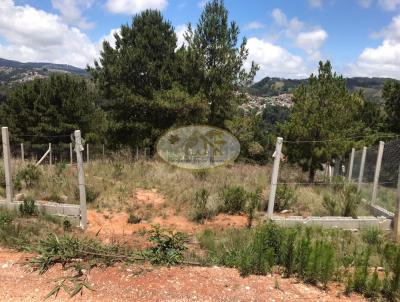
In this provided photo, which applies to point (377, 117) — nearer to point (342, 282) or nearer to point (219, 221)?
point (219, 221)

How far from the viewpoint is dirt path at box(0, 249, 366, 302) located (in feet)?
14.2

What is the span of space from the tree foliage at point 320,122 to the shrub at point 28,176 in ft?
24.0

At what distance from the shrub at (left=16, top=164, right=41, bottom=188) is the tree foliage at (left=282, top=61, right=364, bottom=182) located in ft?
24.0

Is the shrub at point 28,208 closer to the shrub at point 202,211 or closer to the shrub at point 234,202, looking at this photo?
the shrub at point 202,211

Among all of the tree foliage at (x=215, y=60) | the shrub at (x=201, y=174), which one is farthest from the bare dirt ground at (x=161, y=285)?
the tree foliage at (x=215, y=60)

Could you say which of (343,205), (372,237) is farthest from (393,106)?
(372,237)

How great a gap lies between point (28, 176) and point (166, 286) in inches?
263

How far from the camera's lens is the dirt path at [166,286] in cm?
432

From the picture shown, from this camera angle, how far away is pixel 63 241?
17.8 ft

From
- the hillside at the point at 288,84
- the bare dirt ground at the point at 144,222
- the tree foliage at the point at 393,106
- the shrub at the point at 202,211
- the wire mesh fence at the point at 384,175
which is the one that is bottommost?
the bare dirt ground at the point at 144,222

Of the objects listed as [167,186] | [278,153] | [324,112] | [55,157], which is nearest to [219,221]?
[278,153]

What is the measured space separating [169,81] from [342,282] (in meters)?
14.1

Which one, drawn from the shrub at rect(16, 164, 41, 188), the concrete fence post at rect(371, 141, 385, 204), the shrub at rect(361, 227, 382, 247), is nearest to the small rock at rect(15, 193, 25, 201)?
the shrub at rect(16, 164, 41, 188)

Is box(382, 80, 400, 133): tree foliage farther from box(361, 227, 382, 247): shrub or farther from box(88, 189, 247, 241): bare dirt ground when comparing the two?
box(88, 189, 247, 241): bare dirt ground
